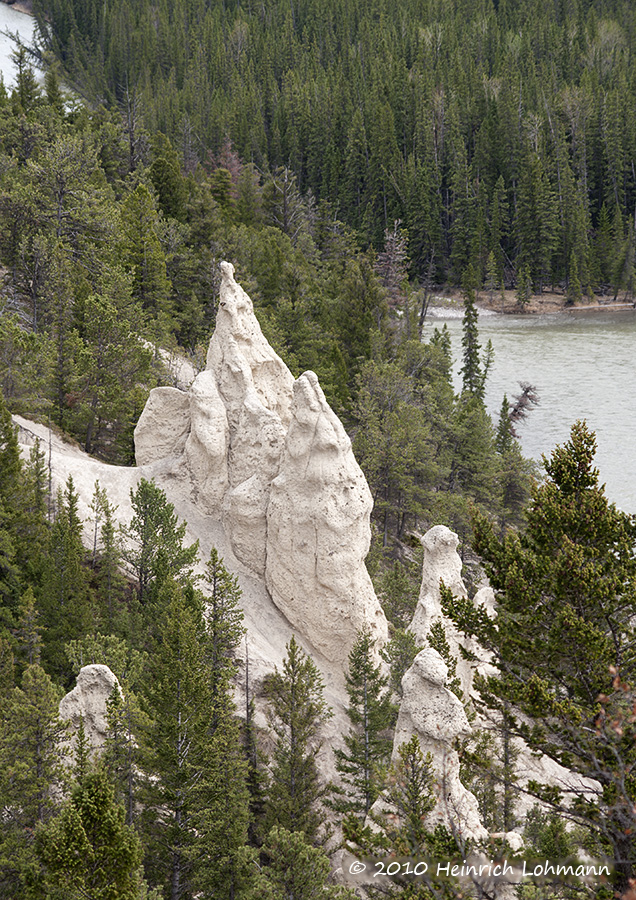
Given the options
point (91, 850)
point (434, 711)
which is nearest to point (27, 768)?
point (91, 850)

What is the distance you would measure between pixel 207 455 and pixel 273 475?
1962mm

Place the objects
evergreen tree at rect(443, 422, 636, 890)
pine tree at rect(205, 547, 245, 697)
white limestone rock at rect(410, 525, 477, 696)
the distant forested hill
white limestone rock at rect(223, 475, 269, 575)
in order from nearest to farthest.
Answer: evergreen tree at rect(443, 422, 636, 890) → pine tree at rect(205, 547, 245, 697) → white limestone rock at rect(410, 525, 477, 696) → white limestone rock at rect(223, 475, 269, 575) → the distant forested hill

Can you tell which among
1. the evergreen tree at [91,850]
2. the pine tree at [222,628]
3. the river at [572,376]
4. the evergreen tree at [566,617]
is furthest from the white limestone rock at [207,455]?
the river at [572,376]

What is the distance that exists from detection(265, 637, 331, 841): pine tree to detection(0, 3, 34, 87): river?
449ft

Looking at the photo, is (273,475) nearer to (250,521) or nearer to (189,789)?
(250,521)

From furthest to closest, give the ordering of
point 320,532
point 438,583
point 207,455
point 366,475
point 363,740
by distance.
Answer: point 366,475 → point 207,455 → point 438,583 → point 320,532 → point 363,740

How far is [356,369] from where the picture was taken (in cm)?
5178

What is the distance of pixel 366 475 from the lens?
41094 millimetres

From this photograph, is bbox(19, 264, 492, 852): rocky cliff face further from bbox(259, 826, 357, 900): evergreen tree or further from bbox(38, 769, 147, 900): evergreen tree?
bbox(38, 769, 147, 900): evergreen tree

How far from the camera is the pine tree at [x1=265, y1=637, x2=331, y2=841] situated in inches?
763

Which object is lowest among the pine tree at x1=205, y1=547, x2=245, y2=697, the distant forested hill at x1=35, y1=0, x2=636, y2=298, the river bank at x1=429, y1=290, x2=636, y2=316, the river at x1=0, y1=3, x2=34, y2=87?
the pine tree at x1=205, y1=547, x2=245, y2=697

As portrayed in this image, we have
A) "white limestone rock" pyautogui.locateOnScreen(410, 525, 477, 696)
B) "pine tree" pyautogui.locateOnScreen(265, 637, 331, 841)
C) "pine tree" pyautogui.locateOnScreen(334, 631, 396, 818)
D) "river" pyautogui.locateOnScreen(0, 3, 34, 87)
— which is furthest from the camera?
"river" pyautogui.locateOnScreen(0, 3, 34, 87)

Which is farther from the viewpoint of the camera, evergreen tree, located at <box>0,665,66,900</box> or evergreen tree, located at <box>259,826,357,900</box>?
evergreen tree, located at <box>259,826,357,900</box>

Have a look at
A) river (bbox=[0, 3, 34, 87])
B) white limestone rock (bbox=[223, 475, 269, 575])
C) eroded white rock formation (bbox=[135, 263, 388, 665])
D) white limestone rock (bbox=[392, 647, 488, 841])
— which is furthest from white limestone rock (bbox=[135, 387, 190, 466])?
river (bbox=[0, 3, 34, 87])
